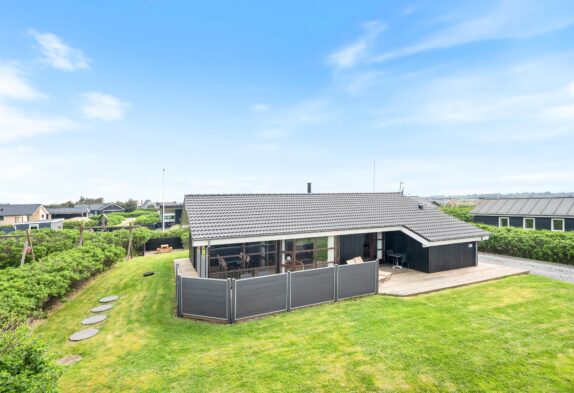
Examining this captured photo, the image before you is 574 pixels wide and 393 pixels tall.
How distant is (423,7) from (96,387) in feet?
76.0

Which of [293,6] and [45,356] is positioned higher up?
[293,6]

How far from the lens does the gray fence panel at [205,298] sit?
905 cm

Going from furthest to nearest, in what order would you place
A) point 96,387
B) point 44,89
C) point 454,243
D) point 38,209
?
point 38,209 → point 44,89 → point 454,243 → point 96,387

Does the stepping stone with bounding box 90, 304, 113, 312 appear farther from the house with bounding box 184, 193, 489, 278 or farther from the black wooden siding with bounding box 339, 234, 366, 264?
the black wooden siding with bounding box 339, 234, 366, 264

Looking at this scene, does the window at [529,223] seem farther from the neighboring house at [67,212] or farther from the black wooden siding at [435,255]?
the neighboring house at [67,212]

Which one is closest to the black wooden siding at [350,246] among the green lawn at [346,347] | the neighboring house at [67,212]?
the green lawn at [346,347]

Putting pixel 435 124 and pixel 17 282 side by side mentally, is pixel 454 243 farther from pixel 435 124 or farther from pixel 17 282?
pixel 17 282

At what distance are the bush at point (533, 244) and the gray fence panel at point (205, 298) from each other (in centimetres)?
2006

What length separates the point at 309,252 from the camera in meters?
13.9

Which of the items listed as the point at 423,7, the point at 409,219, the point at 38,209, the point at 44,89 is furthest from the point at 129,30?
the point at 38,209

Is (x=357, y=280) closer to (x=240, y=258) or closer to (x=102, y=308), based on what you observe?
(x=240, y=258)

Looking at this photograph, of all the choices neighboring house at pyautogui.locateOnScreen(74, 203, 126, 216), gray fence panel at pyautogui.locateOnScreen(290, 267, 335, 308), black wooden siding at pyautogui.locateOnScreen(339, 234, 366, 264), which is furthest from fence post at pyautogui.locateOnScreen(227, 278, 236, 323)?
neighboring house at pyautogui.locateOnScreen(74, 203, 126, 216)

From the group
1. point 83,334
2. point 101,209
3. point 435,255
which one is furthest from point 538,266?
point 101,209

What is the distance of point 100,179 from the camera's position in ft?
120
